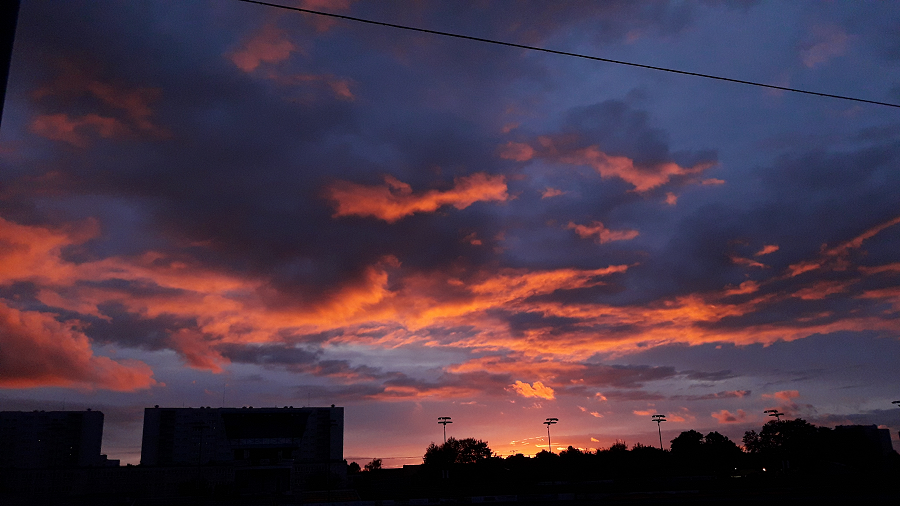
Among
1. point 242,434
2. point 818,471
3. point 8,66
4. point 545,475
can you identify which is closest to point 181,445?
point 242,434

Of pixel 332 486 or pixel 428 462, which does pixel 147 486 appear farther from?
pixel 428 462

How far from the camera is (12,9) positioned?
312 inches

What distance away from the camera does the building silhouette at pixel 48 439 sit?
17938cm

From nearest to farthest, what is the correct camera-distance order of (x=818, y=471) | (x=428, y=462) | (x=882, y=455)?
1. (x=818, y=471)
2. (x=882, y=455)
3. (x=428, y=462)

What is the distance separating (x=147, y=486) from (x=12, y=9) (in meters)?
111

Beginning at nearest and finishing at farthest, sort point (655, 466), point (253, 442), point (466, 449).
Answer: point (655, 466) → point (253, 442) → point (466, 449)

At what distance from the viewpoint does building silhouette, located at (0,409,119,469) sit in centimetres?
17938

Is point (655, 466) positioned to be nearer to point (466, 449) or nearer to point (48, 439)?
point (466, 449)

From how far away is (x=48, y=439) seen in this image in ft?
608

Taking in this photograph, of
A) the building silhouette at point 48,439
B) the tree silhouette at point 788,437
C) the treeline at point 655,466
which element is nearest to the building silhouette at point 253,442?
the treeline at point 655,466

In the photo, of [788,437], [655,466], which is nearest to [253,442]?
[655,466]

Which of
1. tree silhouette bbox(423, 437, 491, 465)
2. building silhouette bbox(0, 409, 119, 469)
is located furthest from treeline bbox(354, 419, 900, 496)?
building silhouette bbox(0, 409, 119, 469)

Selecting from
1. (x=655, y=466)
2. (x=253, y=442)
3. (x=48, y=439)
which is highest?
(x=48, y=439)

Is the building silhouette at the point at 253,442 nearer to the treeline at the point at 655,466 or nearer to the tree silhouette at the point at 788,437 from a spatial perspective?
the treeline at the point at 655,466
